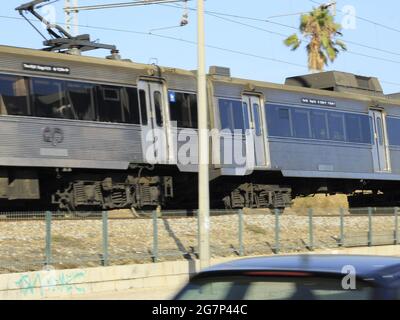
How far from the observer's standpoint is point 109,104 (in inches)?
744

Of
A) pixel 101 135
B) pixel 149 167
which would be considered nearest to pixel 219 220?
pixel 149 167

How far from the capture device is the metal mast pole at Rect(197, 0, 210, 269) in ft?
46.5

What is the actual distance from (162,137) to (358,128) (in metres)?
9.69

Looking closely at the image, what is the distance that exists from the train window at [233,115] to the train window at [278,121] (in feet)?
3.33

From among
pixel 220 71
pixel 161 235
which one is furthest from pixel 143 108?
pixel 161 235

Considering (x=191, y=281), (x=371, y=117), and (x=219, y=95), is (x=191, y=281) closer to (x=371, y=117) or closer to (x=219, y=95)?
(x=219, y=95)

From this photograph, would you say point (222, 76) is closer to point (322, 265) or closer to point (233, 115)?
point (233, 115)

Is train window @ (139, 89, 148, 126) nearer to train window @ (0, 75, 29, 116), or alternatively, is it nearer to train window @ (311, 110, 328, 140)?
train window @ (0, 75, 29, 116)

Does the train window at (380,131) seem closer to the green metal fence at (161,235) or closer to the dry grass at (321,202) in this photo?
the dry grass at (321,202)

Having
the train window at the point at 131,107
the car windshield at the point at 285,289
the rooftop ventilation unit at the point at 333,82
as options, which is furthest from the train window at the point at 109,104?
the car windshield at the point at 285,289

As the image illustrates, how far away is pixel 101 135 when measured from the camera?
18.6 metres

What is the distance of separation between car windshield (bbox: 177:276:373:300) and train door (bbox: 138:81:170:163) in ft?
49.2

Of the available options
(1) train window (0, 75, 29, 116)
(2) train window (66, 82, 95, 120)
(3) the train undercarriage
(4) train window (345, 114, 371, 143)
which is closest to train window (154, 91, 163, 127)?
(3) the train undercarriage

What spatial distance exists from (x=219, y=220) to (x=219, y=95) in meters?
4.11
